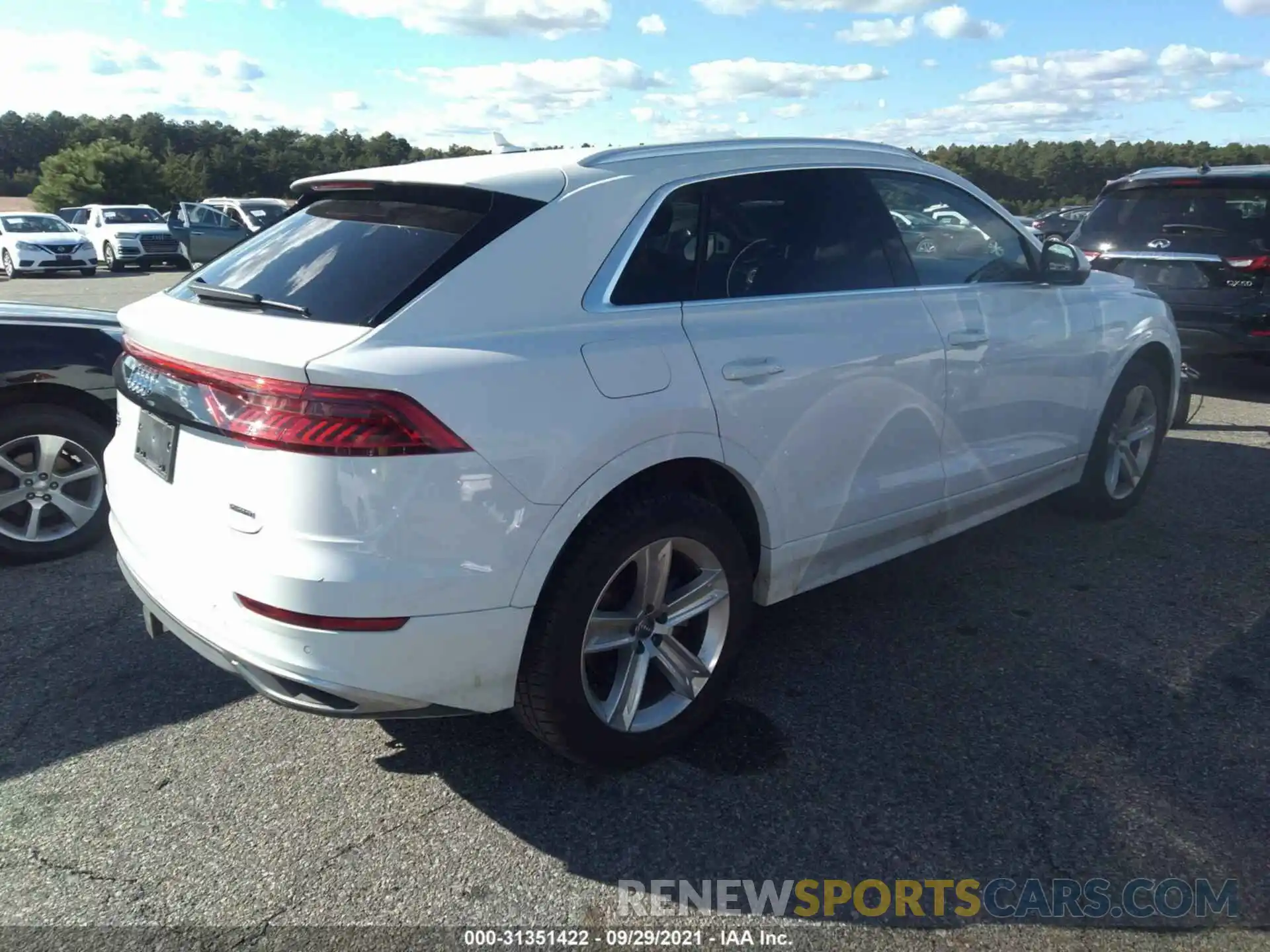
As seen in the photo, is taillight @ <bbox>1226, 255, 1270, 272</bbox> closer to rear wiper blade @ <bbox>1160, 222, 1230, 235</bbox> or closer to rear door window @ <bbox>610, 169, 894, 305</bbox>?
rear wiper blade @ <bbox>1160, 222, 1230, 235</bbox>

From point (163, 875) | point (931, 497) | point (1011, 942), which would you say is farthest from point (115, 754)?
point (931, 497)

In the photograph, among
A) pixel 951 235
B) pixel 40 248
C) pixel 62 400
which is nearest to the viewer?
pixel 951 235

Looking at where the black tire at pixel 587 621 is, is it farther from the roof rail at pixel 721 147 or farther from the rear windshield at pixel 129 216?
the rear windshield at pixel 129 216

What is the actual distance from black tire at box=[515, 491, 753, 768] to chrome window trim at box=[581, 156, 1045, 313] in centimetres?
55

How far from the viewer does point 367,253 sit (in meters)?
2.76

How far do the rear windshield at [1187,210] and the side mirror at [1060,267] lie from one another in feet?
Result: 13.3

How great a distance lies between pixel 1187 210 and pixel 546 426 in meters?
7.08

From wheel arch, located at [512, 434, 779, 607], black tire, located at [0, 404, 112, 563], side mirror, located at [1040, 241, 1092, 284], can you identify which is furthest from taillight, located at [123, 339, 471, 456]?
side mirror, located at [1040, 241, 1092, 284]

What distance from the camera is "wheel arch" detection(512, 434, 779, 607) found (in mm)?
2572

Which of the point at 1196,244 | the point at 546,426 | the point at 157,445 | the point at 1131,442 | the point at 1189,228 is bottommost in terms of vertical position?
the point at 1131,442

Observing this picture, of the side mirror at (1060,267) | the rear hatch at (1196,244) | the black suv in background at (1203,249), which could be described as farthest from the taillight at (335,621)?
the black suv in background at (1203,249)
